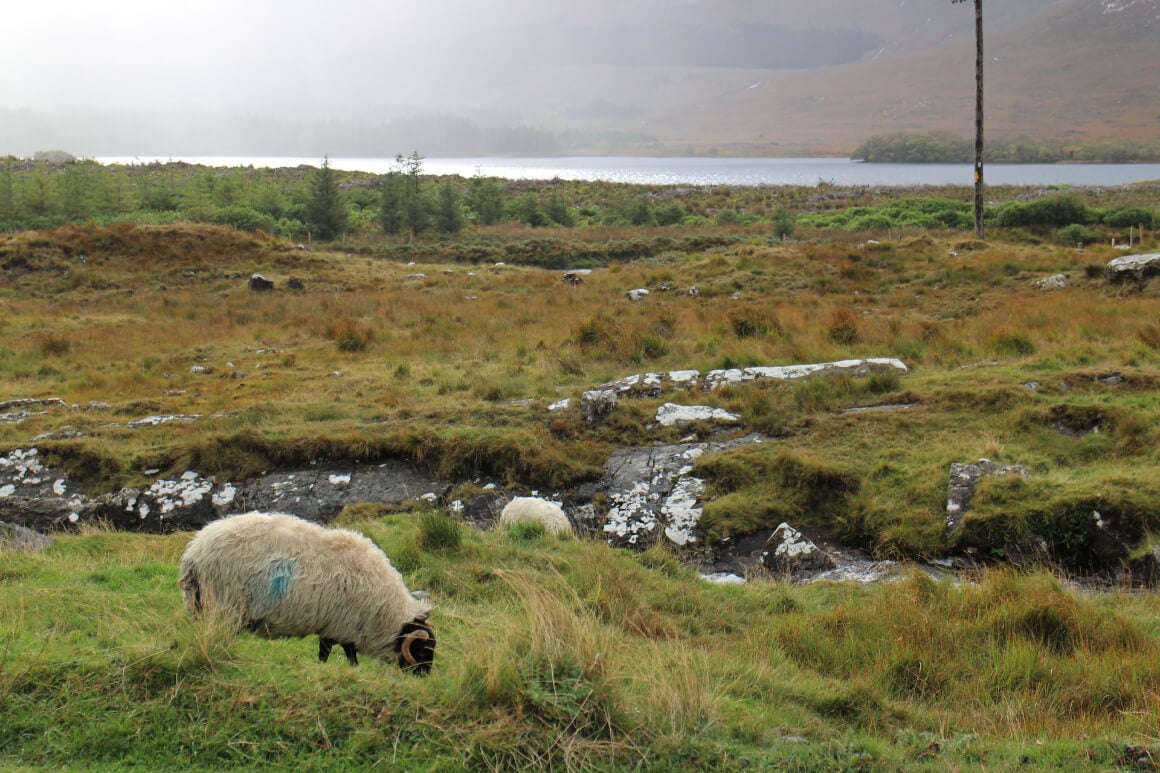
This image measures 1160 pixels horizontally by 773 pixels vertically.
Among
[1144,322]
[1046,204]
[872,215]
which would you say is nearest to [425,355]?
[1144,322]

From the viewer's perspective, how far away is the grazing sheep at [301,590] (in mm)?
5742

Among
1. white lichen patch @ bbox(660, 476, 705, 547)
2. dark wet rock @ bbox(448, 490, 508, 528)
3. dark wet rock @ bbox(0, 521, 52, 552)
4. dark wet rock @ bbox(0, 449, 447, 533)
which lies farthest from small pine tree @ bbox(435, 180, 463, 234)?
dark wet rock @ bbox(0, 521, 52, 552)

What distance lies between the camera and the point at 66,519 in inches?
469

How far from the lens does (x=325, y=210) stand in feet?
159

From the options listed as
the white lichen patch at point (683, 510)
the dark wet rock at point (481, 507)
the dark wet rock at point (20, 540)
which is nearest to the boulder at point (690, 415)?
the white lichen patch at point (683, 510)

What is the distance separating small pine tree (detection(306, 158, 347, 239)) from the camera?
4806 centimetres

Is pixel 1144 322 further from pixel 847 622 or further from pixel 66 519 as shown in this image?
pixel 66 519

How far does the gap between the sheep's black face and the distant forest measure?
7015 inches

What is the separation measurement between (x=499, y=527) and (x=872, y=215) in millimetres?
44994

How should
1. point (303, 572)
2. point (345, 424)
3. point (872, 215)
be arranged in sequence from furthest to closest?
point (872, 215), point (345, 424), point (303, 572)

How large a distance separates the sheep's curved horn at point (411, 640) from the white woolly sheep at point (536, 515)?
13.0 feet

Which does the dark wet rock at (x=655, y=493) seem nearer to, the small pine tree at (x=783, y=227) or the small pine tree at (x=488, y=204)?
the small pine tree at (x=783, y=227)

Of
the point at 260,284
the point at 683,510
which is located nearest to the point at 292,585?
the point at 683,510

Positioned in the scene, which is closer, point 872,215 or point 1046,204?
point 1046,204
